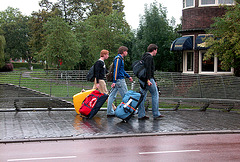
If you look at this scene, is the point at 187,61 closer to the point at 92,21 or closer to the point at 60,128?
the point at 92,21

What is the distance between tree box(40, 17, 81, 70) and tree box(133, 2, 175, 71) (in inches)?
313

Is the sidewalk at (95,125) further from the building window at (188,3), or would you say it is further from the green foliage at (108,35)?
the green foliage at (108,35)

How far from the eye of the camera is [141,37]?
116 ft

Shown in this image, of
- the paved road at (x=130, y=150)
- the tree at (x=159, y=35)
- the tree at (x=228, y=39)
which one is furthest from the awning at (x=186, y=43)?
the paved road at (x=130, y=150)

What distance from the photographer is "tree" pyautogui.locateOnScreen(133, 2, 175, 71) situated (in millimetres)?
32500

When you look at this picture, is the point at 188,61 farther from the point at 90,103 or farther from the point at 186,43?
the point at 90,103

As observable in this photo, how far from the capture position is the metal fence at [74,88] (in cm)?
1148

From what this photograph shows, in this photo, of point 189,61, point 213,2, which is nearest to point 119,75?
point 213,2

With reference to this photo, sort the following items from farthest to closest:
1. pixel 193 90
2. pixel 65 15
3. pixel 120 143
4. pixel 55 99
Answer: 1. pixel 65 15
2. pixel 193 90
3. pixel 55 99
4. pixel 120 143

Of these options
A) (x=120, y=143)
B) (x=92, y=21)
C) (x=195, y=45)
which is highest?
(x=92, y=21)

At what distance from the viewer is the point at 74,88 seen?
39.4ft

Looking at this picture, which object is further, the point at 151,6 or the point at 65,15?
the point at 65,15

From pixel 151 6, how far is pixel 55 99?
Answer: 76.4 ft

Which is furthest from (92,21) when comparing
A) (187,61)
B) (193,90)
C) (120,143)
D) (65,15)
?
(120,143)
